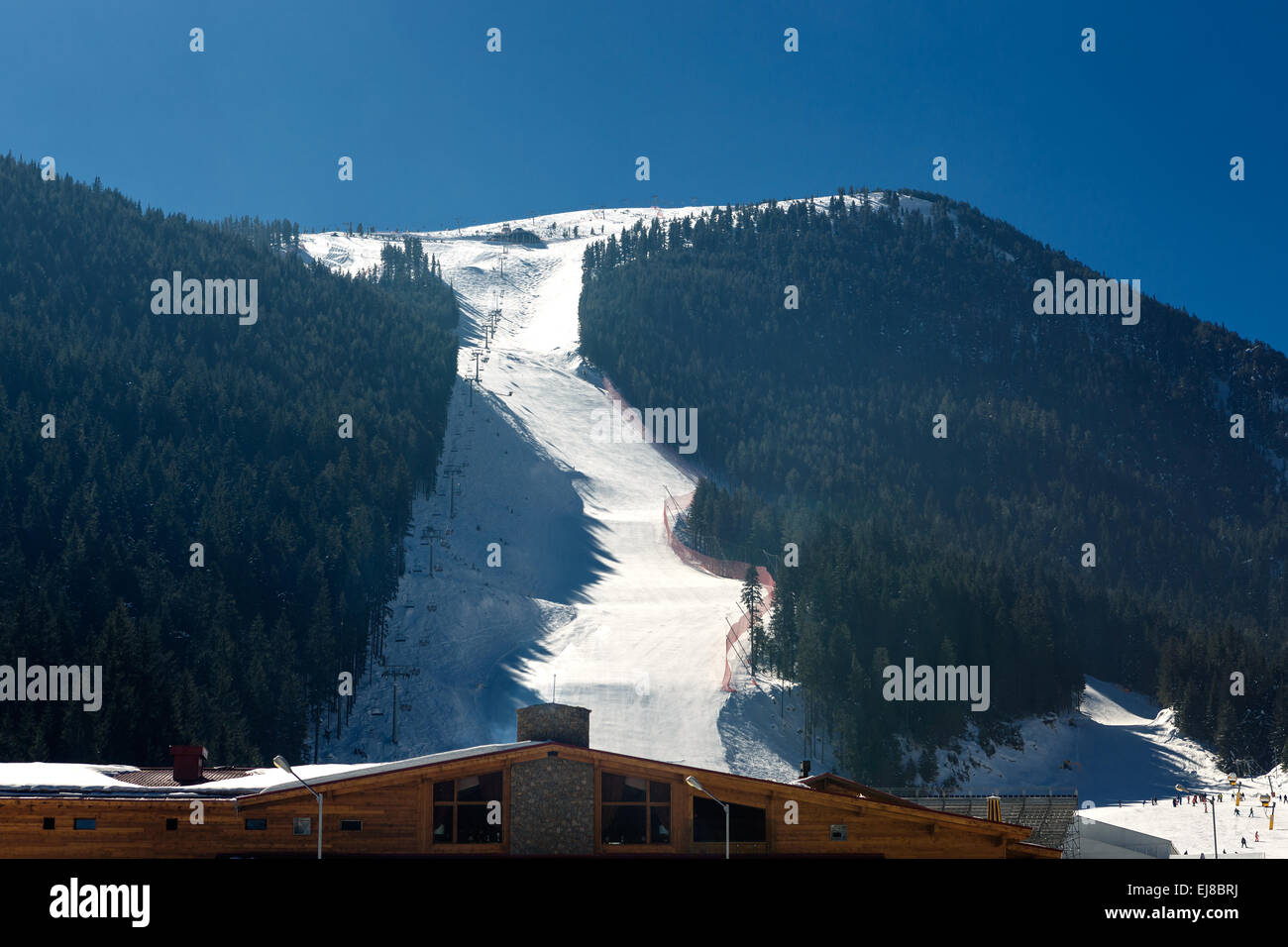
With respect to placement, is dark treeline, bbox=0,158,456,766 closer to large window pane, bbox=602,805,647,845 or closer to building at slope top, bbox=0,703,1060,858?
building at slope top, bbox=0,703,1060,858

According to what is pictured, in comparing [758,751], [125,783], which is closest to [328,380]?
[758,751]

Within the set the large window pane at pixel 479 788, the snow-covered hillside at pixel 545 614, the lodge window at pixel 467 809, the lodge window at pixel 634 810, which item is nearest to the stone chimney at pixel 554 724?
the lodge window at pixel 634 810

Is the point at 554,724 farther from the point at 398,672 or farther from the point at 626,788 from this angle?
the point at 398,672

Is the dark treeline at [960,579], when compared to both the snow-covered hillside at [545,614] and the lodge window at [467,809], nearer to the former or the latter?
the snow-covered hillside at [545,614]

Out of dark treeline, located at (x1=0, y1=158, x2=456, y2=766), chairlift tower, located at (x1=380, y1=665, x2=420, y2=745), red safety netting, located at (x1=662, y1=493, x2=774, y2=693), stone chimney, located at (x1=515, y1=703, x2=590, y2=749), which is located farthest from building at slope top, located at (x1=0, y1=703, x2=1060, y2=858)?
red safety netting, located at (x1=662, y1=493, x2=774, y2=693)

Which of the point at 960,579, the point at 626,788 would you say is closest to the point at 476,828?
the point at 626,788
